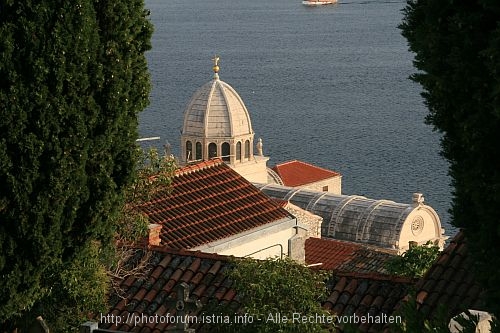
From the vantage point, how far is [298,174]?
55469 millimetres

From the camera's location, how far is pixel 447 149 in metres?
9.16

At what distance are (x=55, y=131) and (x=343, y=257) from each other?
726 inches

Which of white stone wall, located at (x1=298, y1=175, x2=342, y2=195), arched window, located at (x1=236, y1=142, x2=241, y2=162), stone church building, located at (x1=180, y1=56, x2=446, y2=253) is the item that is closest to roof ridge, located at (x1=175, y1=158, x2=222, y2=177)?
stone church building, located at (x1=180, y1=56, x2=446, y2=253)

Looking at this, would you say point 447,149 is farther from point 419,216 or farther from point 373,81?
point 373,81

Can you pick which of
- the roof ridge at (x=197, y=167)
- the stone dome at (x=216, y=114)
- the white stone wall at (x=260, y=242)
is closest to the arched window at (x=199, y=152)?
the stone dome at (x=216, y=114)

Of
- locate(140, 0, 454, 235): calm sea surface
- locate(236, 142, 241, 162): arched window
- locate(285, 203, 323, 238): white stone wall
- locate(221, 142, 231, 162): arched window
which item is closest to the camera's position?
locate(285, 203, 323, 238): white stone wall

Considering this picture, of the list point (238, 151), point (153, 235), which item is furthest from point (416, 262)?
point (238, 151)

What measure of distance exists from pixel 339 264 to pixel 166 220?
9.57m

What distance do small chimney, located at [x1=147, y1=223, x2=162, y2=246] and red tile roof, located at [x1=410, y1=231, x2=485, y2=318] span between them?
437 centimetres

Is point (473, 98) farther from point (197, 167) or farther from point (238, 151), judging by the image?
point (238, 151)

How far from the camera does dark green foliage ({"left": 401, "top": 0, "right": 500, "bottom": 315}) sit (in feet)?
27.3

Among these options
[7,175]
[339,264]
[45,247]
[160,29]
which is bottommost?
[160,29]

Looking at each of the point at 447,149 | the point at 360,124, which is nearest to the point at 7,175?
the point at 447,149

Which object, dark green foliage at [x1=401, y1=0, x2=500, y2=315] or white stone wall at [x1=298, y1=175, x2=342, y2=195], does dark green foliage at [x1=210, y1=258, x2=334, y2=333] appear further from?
white stone wall at [x1=298, y1=175, x2=342, y2=195]
